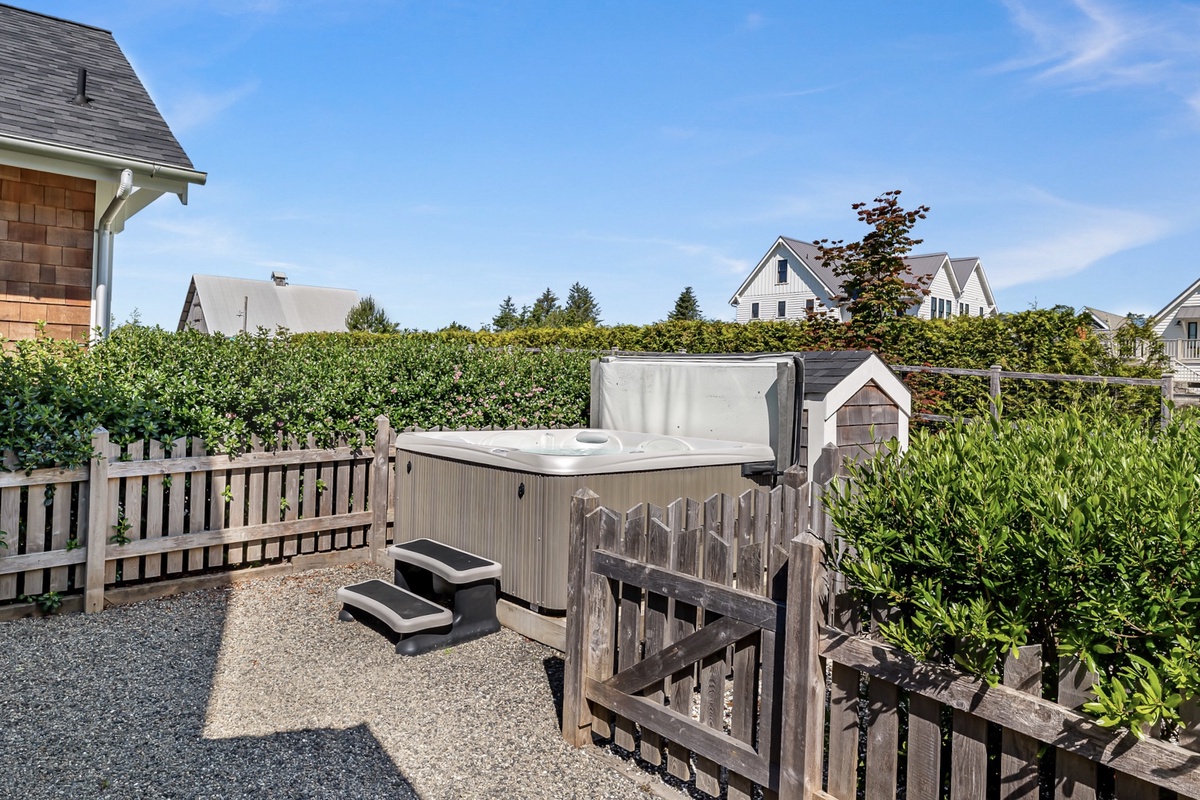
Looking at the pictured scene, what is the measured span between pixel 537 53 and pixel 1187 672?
31.0 feet

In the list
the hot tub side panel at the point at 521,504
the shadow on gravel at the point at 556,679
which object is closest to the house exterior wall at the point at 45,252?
the hot tub side panel at the point at 521,504

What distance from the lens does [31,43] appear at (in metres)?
8.23

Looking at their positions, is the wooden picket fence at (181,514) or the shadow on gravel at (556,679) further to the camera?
the wooden picket fence at (181,514)

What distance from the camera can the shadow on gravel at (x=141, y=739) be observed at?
2.72 metres

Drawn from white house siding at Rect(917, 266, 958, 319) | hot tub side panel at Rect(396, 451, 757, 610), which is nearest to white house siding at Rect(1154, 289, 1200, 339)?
white house siding at Rect(917, 266, 958, 319)

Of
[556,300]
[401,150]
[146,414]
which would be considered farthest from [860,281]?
[556,300]

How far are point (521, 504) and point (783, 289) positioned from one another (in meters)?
36.5

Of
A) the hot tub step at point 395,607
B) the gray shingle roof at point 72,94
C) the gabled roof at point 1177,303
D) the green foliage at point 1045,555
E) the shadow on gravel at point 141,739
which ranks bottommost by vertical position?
the shadow on gravel at point 141,739

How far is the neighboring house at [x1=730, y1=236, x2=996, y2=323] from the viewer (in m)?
37.4

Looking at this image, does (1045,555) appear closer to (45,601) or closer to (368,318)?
(45,601)

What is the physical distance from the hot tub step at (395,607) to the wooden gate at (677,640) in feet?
3.98

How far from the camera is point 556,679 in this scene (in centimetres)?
382

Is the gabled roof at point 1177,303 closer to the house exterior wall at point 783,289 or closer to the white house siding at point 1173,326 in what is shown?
the white house siding at point 1173,326

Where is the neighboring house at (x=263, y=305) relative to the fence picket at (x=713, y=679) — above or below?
above
